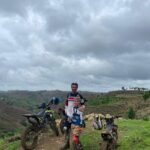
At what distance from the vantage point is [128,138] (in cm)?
1523

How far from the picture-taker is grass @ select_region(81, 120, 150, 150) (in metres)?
14.6

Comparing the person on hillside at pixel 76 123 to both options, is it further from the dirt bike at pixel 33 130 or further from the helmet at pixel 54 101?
the dirt bike at pixel 33 130

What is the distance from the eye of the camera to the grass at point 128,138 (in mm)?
14596

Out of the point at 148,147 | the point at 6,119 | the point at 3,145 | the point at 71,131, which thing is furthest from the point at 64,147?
the point at 6,119

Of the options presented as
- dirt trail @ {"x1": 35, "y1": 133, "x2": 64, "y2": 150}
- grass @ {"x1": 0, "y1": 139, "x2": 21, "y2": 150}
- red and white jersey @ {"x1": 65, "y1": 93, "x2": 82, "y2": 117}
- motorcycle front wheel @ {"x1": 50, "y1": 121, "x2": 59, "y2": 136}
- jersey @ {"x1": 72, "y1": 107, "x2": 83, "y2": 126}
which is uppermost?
red and white jersey @ {"x1": 65, "y1": 93, "x2": 82, "y2": 117}

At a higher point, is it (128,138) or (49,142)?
(128,138)

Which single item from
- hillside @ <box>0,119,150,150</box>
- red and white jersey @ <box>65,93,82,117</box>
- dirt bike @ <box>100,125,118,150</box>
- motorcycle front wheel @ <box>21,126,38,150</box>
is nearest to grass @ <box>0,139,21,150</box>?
hillside @ <box>0,119,150,150</box>

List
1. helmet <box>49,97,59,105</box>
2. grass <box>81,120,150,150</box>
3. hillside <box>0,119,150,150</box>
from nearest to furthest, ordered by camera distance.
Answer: grass <box>81,120,150,150</box>, hillside <box>0,119,150,150</box>, helmet <box>49,97,59,105</box>

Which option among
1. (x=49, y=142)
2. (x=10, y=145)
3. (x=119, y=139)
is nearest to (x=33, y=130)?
(x=49, y=142)

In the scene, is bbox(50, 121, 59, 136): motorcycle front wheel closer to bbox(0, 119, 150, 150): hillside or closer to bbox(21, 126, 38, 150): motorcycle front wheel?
bbox(0, 119, 150, 150): hillside

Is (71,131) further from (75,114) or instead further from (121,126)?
(121,126)

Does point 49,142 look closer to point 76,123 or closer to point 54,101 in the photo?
point 54,101

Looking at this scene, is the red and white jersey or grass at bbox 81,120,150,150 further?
grass at bbox 81,120,150,150

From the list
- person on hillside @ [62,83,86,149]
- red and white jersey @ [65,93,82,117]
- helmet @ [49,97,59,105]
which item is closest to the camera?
person on hillside @ [62,83,86,149]
